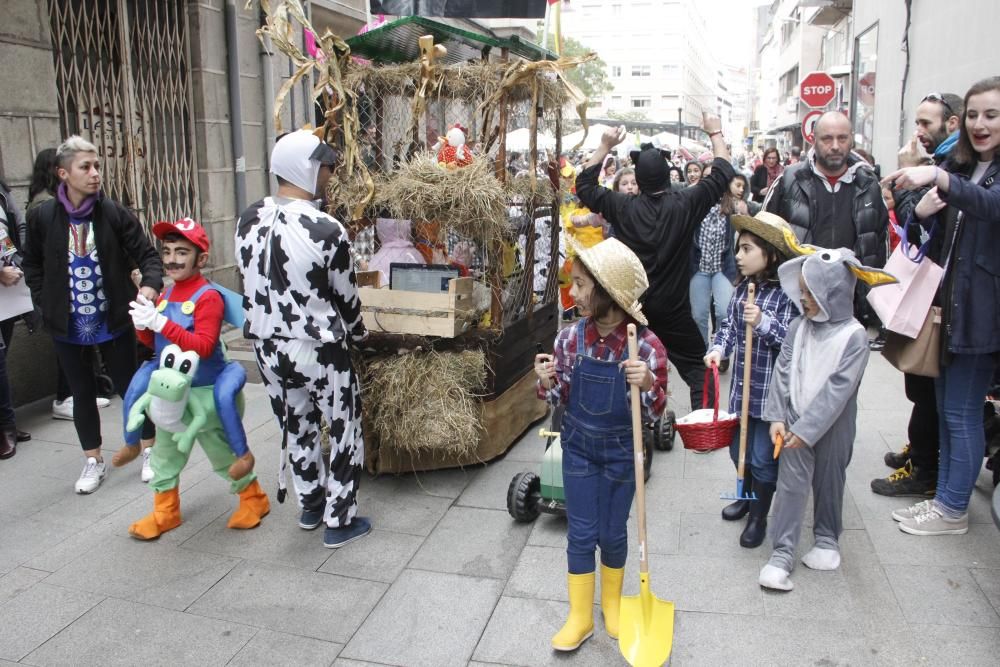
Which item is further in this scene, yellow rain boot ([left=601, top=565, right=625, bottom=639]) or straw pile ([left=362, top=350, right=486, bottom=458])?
straw pile ([left=362, top=350, right=486, bottom=458])

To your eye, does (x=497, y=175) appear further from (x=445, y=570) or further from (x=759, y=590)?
(x=759, y=590)

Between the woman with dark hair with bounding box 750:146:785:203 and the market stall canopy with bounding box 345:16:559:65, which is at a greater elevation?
the market stall canopy with bounding box 345:16:559:65

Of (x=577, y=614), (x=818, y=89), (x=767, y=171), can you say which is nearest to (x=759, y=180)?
(x=767, y=171)

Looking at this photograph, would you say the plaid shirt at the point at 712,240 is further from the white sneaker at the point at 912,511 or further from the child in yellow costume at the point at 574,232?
the white sneaker at the point at 912,511

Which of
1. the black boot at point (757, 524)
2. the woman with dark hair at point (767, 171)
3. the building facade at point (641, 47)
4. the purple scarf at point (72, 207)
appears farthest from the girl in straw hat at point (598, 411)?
the building facade at point (641, 47)

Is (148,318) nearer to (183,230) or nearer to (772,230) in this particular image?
(183,230)

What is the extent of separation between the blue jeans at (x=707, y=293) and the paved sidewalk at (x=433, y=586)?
2.23 metres

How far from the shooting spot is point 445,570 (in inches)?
152

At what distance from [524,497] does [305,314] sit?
57.6 inches

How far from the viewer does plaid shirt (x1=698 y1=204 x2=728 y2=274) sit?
6.81 metres

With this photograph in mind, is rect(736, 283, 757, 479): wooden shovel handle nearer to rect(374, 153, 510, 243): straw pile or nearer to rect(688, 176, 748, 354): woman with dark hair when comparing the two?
rect(374, 153, 510, 243): straw pile

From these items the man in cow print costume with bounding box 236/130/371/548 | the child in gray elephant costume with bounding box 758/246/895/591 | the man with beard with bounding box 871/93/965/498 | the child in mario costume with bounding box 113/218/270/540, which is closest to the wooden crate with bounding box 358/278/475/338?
the man in cow print costume with bounding box 236/130/371/548

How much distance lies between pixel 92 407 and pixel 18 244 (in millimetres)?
1480

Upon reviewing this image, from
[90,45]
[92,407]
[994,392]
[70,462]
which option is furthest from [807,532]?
[90,45]
